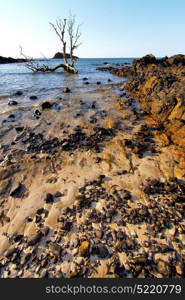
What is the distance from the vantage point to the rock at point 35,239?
3218 millimetres

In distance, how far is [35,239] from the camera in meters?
3.27

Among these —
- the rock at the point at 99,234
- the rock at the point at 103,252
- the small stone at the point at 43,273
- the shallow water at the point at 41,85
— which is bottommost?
the small stone at the point at 43,273

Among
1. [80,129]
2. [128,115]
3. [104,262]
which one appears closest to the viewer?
[104,262]

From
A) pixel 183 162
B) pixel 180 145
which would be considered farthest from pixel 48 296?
pixel 180 145

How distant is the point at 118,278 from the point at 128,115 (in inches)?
300

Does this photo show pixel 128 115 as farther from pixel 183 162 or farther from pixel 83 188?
pixel 83 188

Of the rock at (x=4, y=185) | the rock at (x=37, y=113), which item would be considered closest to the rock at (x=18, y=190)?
the rock at (x=4, y=185)

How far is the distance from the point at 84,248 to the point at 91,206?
0.97 m

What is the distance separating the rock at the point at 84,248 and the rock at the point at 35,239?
0.90 meters

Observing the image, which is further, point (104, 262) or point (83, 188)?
point (83, 188)

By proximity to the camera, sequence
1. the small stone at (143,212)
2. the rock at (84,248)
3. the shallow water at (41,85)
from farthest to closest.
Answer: the shallow water at (41,85) → the small stone at (143,212) → the rock at (84,248)

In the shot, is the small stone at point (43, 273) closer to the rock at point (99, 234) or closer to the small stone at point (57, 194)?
the rock at point (99, 234)

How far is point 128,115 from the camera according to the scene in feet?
29.3

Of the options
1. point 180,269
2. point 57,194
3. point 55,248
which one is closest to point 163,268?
point 180,269
